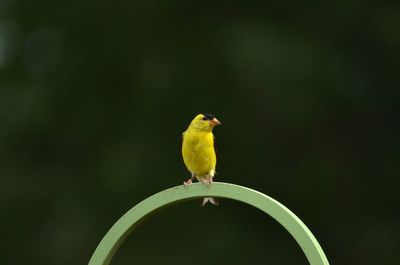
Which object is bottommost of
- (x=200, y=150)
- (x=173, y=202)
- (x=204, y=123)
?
(x=173, y=202)

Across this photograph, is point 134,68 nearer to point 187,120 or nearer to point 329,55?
point 187,120

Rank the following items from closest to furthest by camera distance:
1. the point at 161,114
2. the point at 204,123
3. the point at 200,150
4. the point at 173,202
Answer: the point at 173,202 < the point at 200,150 < the point at 204,123 < the point at 161,114

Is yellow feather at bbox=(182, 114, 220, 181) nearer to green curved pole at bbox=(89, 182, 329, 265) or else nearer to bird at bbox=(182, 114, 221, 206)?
bird at bbox=(182, 114, 221, 206)

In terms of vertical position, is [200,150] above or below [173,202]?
above

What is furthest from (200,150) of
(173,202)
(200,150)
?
(173,202)

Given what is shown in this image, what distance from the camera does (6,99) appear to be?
10.2 meters

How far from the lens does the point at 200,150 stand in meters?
4.20

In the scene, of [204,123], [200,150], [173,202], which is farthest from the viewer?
[204,123]

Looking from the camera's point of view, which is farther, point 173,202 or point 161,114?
point 161,114

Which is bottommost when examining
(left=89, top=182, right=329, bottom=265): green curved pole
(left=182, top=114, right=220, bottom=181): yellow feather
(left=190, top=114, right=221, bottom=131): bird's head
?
(left=89, top=182, right=329, bottom=265): green curved pole

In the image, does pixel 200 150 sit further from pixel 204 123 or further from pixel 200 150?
pixel 204 123

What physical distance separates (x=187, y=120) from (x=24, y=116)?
2.01m

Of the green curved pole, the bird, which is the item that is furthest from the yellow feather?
the green curved pole

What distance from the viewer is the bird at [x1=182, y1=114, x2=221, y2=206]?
419 cm
